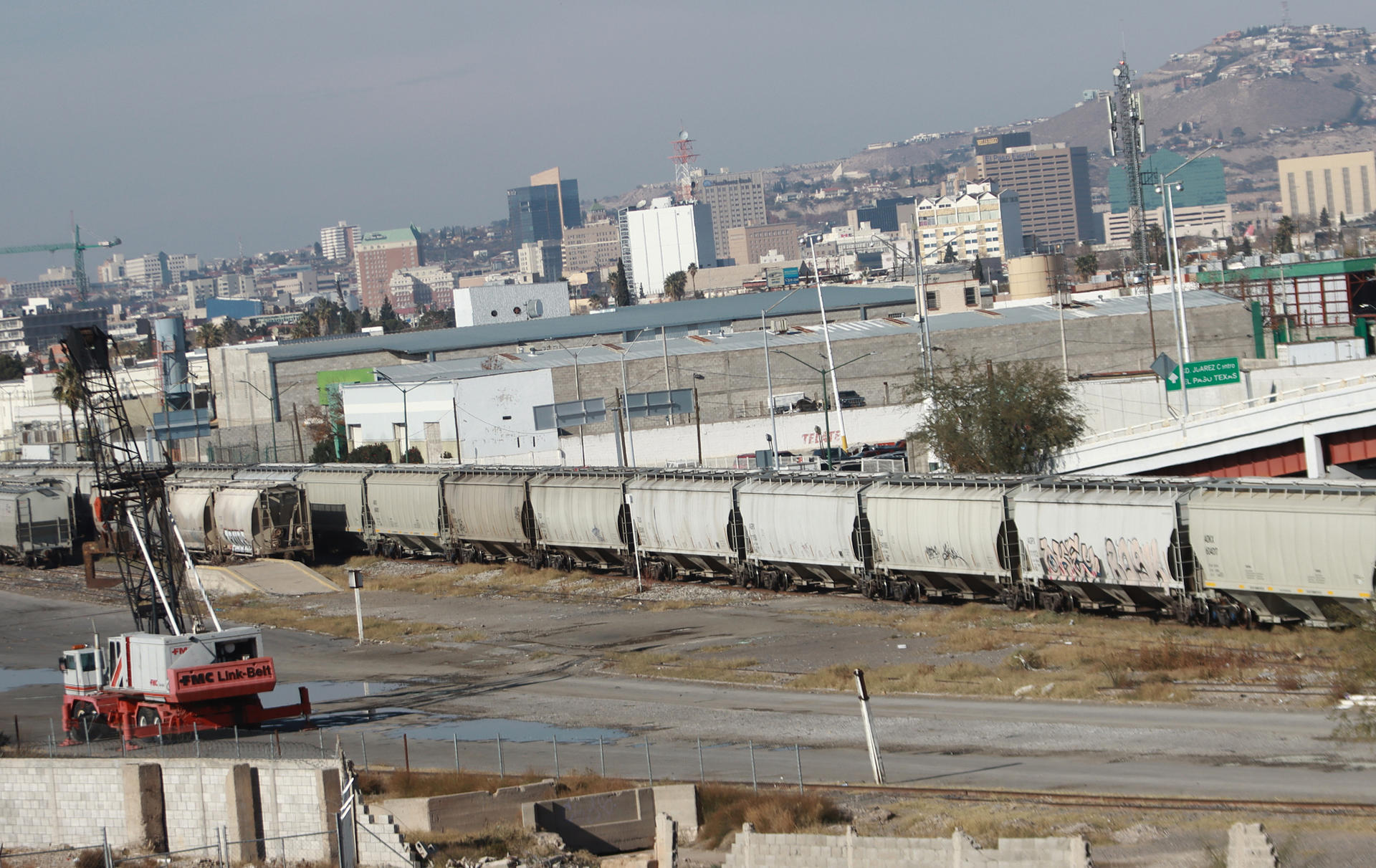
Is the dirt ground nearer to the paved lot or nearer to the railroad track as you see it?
the paved lot

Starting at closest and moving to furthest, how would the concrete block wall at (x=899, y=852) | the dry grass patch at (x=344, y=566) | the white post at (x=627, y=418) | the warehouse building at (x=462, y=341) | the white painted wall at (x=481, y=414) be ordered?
the concrete block wall at (x=899, y=852)
the dry grass patch at (x=344, y=566)
the white post at (x=627, y=418)
the white painted wall at (x=481, y=414)
the warehouse building at (x=462, y=341)

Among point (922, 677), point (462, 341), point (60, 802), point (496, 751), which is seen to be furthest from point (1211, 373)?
point (462, 341)

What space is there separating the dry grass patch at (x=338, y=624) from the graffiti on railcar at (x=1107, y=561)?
18455 mm

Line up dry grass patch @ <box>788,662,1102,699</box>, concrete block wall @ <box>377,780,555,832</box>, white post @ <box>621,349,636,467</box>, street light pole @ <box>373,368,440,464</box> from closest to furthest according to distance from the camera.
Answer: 1. concrete block wall @ <box>377,780,555,832</box>
2. dry grass patch @ <box>788,662,1102,699</box>
3. white post @ <box>621,349,636,467</box>
4. street light pole @ <box>373,368,440,464</box>

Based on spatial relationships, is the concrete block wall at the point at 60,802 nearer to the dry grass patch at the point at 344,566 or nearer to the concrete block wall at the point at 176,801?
the concrete block wall at the point at 176,801

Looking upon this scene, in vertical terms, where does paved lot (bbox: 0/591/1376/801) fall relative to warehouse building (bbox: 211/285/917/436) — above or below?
below

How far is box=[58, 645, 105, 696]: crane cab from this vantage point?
3575cm

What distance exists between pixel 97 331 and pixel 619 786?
912 inches

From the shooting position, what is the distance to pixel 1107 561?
41.2m

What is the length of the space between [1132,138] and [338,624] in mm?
91176

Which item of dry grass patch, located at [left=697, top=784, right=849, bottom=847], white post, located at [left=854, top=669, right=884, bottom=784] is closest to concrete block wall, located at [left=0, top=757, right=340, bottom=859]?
dry grass patch, located at [left=697, top=784, right=849, bottom=847]

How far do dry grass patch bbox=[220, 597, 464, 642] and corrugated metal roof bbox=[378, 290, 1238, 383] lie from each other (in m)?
42.1

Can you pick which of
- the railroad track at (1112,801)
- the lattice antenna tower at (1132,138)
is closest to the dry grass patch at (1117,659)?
the railroad track at (1112,801)

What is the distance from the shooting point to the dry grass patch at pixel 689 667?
38.1 metres
